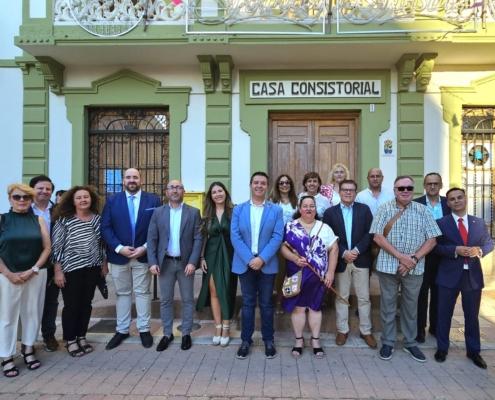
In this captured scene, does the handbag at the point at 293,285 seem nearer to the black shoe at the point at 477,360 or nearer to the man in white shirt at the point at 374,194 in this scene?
the man in white shirt at the point at 374,194

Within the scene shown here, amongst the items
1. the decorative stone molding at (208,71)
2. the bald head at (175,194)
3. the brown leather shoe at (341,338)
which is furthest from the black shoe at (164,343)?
the decorative stone molding at (208,71)

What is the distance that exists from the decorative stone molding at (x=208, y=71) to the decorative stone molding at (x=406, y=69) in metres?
3.51

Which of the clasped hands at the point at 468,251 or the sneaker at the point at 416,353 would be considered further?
the sneaker at the point at 416,353

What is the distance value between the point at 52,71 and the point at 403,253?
7011mm

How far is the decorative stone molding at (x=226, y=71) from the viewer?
7098mm

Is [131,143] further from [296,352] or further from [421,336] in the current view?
[421,336]

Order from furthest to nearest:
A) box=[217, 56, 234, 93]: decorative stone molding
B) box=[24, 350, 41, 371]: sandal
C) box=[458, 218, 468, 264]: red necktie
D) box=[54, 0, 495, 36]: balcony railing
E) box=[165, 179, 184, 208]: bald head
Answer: box=[217, 56, 234, 93]: decorative stone molding → box=[54, 0, 495, 36]: balcony railing → box=[165, 179, 184, 208]: bald head → box=[458, 218, 468, 264]: red necktie → box=[24, 350, 41, 371]: sandal

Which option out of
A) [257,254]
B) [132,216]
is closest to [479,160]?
[257,254]

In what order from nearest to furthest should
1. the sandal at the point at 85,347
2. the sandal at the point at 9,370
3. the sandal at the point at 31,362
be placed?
the sandal at the point at 9,370, the sandal at the point at 31,362, the sandal at the point at 85,347

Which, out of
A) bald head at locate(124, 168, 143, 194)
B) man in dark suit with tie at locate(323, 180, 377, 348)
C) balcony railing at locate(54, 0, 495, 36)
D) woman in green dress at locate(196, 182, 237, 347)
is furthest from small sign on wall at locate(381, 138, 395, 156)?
bald head at locate(124, 168, 143, 194)

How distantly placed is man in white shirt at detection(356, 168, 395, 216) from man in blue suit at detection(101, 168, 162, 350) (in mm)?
2693

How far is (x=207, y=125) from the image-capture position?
7590 millimetres

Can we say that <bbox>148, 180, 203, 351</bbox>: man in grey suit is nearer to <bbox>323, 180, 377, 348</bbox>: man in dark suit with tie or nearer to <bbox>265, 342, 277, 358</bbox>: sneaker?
<bbox>265, 342, 277, 358</bbox>: sneaker

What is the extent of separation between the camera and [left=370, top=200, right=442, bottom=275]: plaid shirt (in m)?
4.01
